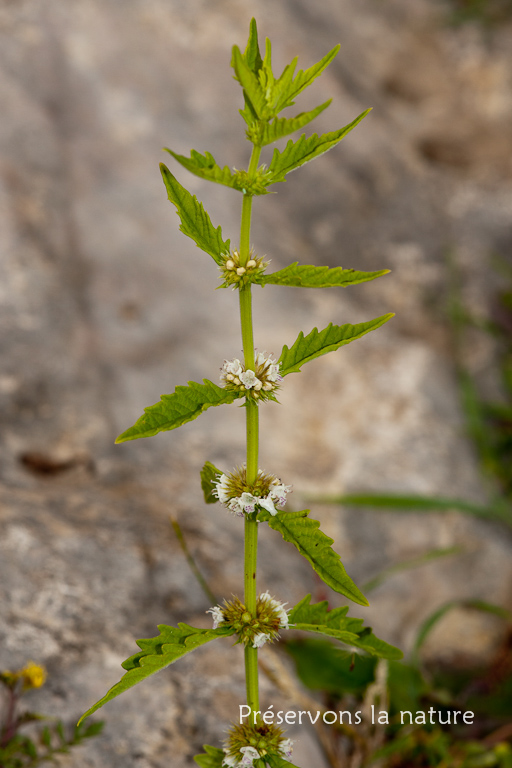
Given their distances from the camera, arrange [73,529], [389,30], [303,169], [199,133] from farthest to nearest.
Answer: [389,30] < [303,169] < [199,133] < [73,529]

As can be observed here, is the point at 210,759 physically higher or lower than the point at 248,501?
lower

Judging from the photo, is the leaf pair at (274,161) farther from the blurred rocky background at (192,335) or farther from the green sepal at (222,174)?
the blurred rocky background at (192,335)

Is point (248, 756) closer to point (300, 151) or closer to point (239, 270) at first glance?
point (239, 270)

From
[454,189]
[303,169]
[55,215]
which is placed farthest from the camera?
[454,189]

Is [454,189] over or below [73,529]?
over

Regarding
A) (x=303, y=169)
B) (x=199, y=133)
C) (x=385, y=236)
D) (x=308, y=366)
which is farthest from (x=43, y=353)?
(x=385, y=236)

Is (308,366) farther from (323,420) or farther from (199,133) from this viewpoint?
(199,133)

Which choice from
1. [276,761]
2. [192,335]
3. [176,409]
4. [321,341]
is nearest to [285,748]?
[276,761]
